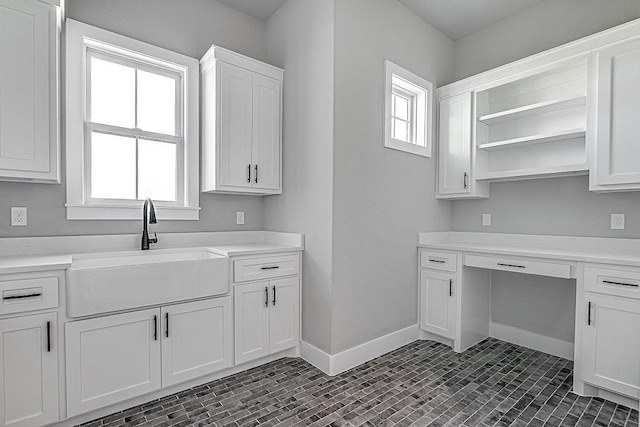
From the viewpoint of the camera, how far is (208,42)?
290 centimetres

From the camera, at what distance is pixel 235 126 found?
2.72 metres

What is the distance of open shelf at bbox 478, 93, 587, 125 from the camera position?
8.53 ft

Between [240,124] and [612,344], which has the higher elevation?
[240,124]

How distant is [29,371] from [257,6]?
3.15m

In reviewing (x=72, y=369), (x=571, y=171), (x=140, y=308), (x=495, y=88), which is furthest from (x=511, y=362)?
(x=72, y=369)

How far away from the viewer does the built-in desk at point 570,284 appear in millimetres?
2074

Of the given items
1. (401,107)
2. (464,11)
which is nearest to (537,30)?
(464,11)

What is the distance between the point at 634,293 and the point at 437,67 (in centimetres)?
256

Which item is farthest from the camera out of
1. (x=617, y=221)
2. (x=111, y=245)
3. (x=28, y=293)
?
(x=617, y=221)

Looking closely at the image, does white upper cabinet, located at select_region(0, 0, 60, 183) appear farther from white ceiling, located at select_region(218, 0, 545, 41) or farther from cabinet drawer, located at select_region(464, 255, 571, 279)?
cabinet drawer, located at select_region(464, 255, 571, 279)

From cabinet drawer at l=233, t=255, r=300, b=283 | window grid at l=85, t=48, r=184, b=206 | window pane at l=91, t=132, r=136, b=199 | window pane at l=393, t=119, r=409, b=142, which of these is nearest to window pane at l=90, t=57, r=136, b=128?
window grid at l=85, t=48, r=184, b=206

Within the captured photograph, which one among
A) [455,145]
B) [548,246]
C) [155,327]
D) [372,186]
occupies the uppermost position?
[455,145]

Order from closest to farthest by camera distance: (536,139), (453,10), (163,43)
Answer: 1. (163,43)
2. (536,139)
3. (453,10)

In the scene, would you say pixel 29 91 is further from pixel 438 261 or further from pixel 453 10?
pixel 453 10
